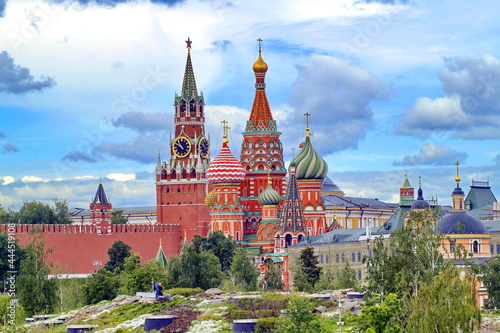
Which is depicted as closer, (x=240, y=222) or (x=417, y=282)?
(x=417, y=282)

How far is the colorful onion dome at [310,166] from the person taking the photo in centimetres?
11706

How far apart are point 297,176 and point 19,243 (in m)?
26.8

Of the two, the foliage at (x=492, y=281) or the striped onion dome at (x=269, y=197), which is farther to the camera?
the striped onion dome at (x=269, y=197)

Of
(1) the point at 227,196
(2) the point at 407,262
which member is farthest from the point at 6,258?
(2) the point at 407,262

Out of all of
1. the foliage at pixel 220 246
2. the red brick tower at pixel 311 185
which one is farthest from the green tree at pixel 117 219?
the foliage at pixel 220 246

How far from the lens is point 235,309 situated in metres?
53.6

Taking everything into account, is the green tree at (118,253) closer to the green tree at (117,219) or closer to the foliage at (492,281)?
the green tree at (117,219)

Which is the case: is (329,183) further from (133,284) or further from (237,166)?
(133,284)

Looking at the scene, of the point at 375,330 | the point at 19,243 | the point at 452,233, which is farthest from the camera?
the point at 19,243

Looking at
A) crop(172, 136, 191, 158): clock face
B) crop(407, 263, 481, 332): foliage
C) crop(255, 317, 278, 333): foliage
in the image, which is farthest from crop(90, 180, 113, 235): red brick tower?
crop(407, 263, 481, 332): foliage

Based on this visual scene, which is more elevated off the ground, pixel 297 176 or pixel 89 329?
pixel 297 176

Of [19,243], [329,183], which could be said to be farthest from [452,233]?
[329,183]

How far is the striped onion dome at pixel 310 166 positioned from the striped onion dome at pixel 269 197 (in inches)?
129

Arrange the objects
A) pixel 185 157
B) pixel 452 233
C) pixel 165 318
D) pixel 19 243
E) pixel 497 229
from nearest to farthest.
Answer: pixel 165 318 → pixel 452 233 → pixel 497 229 → pixel 19 243 → pixel 185 157
